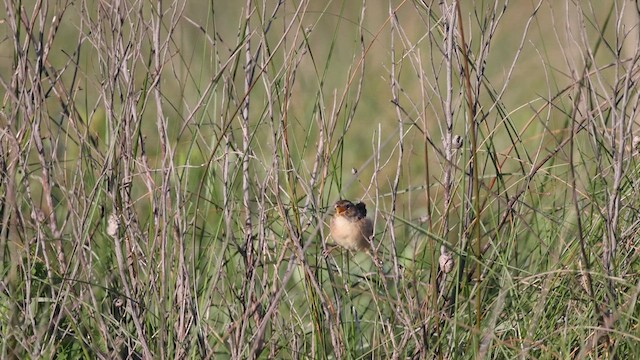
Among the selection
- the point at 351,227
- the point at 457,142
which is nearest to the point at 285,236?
the point at 351,227

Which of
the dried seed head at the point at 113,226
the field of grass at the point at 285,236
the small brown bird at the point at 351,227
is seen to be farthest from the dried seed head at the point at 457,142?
the dried seed head at the point at 113,226

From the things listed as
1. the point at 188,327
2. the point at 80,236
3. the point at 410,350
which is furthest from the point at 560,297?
the point at 80,236

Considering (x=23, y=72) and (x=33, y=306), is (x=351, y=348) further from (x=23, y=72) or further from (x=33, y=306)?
(x=23, y=72)

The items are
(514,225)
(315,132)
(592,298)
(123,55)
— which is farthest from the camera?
(315,132)

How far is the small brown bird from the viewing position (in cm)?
266

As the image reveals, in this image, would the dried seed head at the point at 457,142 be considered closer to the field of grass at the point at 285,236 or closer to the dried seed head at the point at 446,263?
the field of grass at the point at 285,236

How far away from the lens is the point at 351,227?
2697mm

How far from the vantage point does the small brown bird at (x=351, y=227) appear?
105 inches

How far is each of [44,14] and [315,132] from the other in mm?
2945

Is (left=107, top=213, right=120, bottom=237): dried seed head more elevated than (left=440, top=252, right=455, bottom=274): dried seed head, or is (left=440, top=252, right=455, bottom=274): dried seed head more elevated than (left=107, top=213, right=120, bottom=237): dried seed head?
(left=440, top=252, right=455, bottom=274): dried seed head

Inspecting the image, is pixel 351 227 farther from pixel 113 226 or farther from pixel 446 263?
pixel 113 226

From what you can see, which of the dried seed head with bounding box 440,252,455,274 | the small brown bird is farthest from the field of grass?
the small brown bird

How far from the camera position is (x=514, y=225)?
238 cm

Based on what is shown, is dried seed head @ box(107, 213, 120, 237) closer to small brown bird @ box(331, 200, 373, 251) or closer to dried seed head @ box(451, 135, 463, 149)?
small brown bird @ box(331, 200, 373, 251)
